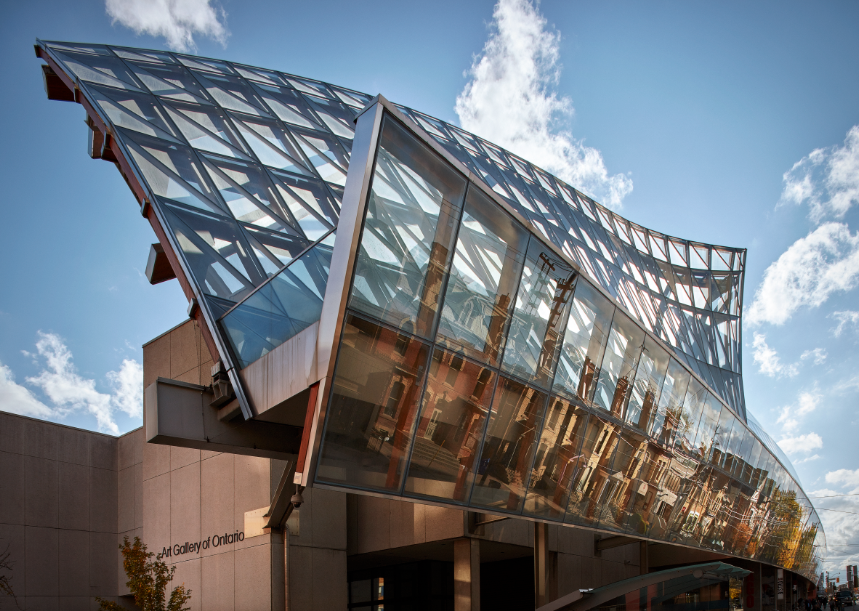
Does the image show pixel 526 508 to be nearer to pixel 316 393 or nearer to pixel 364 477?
pixel 364 477

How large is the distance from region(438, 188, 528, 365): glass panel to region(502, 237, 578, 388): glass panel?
0.37m

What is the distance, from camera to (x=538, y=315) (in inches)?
546

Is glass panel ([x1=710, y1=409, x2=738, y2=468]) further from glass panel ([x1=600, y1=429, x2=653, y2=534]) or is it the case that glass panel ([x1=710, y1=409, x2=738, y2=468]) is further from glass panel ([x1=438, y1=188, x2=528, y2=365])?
glass panel ([x1=438, y1=188, x2=528, y2=365])

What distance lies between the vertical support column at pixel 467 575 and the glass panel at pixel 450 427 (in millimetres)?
10895

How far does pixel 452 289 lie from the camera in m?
11.5

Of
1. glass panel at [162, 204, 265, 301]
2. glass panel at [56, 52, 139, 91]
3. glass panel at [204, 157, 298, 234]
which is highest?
glass panel at [56, 52, 139, 91]

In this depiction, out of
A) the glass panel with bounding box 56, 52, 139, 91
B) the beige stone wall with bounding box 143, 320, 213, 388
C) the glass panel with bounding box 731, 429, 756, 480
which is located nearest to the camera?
the glass panel with bounding box 56, 52, 139, 91

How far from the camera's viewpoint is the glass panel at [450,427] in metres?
11.6

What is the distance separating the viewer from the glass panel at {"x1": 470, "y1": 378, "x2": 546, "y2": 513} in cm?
1330

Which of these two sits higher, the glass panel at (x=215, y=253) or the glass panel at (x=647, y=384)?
the glass panel at (x=215, y=253)

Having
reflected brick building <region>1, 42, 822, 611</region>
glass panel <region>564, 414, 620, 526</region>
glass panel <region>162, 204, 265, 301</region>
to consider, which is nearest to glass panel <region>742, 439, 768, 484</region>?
reflected brick building <region>1, 42, 822, 611</region>

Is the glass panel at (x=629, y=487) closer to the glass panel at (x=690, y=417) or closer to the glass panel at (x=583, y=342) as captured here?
the glass panel at (x=690, y=417)

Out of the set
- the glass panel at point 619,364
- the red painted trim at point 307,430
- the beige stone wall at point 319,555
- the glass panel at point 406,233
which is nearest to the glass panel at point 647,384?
the glass panel at point 619,364

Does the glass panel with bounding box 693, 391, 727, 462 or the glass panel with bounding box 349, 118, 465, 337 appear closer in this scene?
the glass panel with bounding box 349, 118, 465, 337
